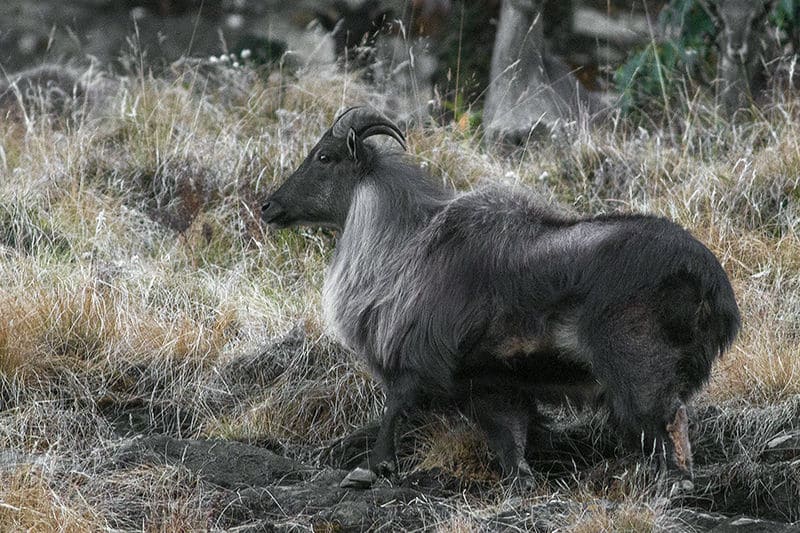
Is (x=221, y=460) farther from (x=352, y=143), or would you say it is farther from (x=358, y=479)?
(x=352, y=143)

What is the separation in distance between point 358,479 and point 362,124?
7.01 ft

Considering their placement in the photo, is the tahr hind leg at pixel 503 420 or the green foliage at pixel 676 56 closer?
the tahr hind leg at pixel 503 420

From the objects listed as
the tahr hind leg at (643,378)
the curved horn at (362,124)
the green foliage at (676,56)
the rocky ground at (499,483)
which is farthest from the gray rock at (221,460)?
the green foliage at (676,56)

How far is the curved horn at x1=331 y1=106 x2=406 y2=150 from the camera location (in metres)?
7.48

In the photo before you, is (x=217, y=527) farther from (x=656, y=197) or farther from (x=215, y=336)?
(x=656, y=197)

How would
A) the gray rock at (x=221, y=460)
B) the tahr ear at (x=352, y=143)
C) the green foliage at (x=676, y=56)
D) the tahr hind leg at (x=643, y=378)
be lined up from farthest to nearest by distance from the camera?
the green foliage at (x=676, y=56), the tahr ear at (x=352, y=143), the gray rock at (x=221, y=460), the tahr hind leg at (x=643, y=378)

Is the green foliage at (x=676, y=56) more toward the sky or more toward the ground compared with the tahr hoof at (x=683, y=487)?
more toward the sky

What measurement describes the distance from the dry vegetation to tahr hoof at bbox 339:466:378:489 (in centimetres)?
49

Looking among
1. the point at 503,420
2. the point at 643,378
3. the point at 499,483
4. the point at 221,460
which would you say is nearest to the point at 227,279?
the point at 221,460

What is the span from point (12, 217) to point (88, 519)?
13.2 ft

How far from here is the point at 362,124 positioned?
7.52 metres

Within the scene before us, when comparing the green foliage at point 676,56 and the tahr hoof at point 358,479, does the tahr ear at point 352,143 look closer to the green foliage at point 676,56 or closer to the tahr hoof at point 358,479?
the tahr hoof at point 358,479

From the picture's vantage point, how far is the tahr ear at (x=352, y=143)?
7.39m

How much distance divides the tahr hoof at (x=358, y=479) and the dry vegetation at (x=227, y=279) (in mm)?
488
